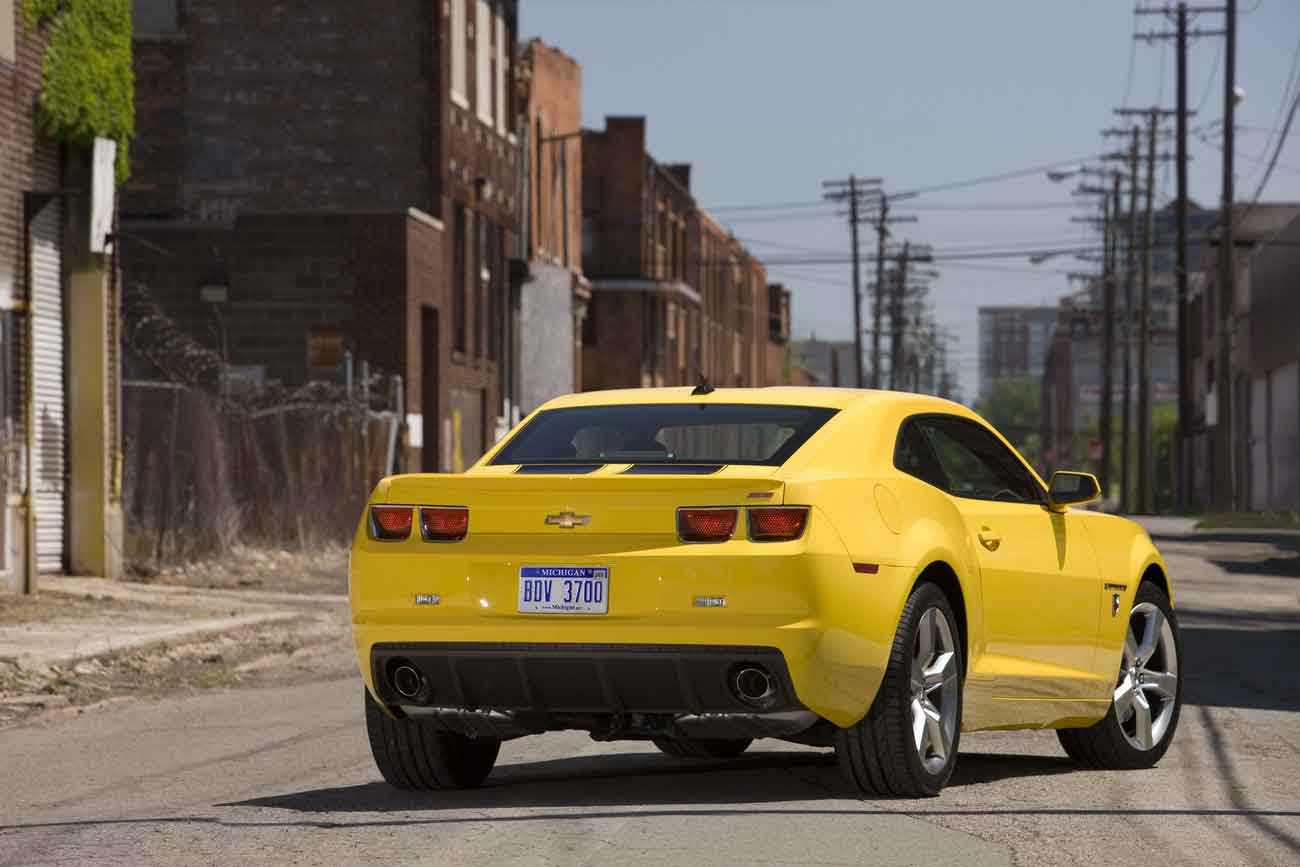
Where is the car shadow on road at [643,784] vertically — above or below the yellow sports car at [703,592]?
below

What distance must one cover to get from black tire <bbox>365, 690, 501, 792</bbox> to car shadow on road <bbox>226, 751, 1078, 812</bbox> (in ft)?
0.19

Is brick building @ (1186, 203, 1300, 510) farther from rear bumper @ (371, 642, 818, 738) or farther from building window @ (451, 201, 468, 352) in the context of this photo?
rear bumper @ (371, 642, 818, 738)

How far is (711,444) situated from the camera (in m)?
8.85

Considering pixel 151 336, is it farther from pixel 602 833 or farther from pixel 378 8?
pixel 602 833

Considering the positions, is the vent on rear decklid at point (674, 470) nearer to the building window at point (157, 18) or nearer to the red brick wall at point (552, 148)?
the building window at point (157, 18)

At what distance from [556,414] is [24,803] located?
269 cm

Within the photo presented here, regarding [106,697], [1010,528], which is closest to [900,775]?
[1010,528]

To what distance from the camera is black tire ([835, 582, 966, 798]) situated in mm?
8188

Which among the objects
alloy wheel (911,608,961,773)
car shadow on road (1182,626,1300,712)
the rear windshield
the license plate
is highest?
the rear windshield

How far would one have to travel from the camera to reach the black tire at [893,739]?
26.9 feet

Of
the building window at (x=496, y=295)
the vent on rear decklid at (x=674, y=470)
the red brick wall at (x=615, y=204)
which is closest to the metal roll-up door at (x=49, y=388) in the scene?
the vent on rear decklid at (x=674, y=470)

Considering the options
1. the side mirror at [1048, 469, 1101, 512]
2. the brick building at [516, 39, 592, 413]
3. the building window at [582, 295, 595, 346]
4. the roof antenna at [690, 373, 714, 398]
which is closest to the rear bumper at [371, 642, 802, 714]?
the roof antenna at [690, 373, 714, 398]

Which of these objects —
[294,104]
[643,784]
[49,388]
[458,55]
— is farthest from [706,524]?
[458,55]

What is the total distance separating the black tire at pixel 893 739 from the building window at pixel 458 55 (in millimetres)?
35726
